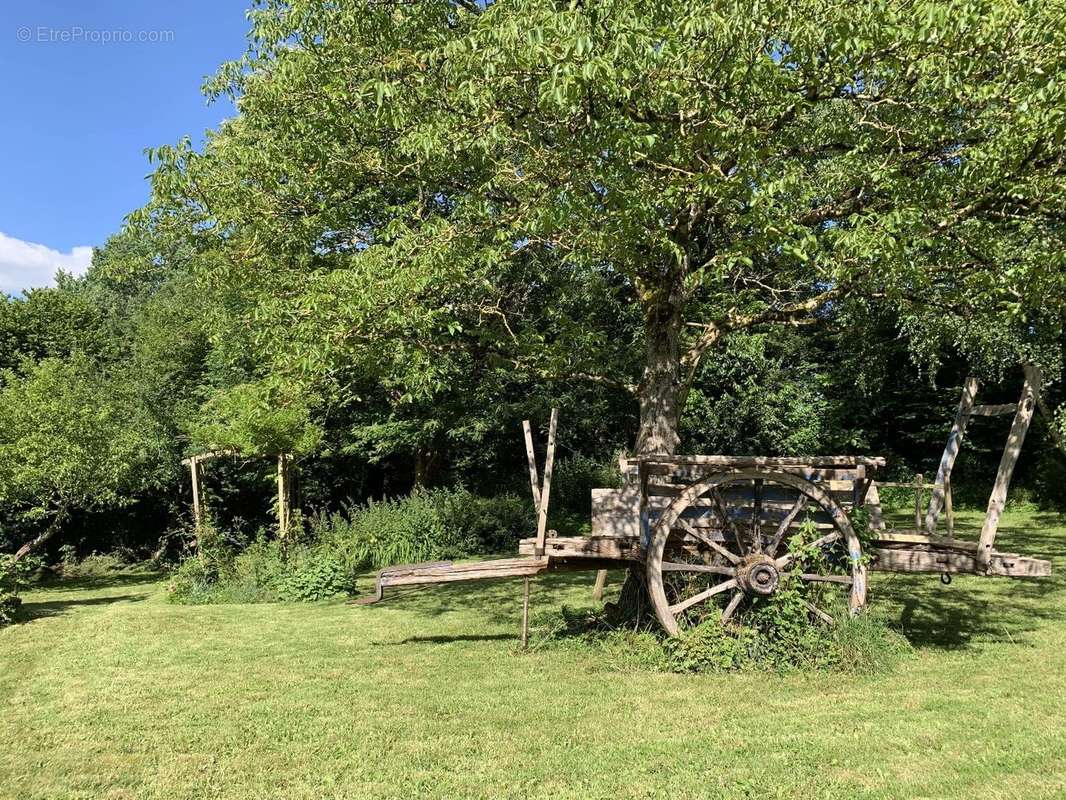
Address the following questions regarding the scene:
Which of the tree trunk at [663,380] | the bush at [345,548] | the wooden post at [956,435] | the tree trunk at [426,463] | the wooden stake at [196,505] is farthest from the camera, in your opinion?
the tree trunk at [426,463]

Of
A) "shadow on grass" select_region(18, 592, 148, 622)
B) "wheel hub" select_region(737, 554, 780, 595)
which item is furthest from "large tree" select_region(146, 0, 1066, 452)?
"shadow on grass" select_region(18, 592, 148, 622)

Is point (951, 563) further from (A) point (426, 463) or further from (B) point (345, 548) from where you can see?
(A) point (426, 463)

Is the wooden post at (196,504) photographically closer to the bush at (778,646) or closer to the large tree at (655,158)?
the large tree at (655,158)

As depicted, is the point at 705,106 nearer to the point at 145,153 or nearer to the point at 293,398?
the point at 145,153

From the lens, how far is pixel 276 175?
29.4ft

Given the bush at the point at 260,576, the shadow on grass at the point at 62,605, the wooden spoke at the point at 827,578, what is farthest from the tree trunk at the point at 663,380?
the shadow on grass at the point at 62,605

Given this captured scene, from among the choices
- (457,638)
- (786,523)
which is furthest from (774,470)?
(457,638)

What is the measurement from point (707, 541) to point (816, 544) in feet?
2.61

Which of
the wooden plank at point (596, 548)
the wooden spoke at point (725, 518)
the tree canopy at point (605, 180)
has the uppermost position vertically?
the tree canopy at point (605, 180)

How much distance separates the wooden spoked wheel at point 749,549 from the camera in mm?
5688

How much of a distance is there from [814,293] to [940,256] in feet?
8.43

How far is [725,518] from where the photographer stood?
19.5 feet

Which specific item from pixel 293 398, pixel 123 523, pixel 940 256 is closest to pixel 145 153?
pixel 293 398

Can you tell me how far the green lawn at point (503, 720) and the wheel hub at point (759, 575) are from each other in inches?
24.2
